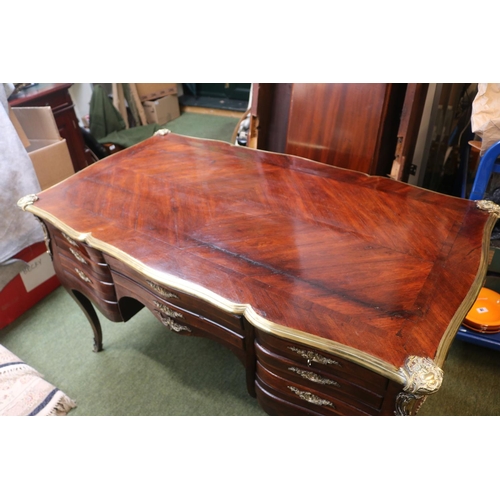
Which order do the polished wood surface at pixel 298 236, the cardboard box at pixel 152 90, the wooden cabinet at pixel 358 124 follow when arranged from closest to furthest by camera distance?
1. the polished wood surface at pixel 298 236
2. the wooden cabinet at pixel 358 124
3. the cardboard box at pixel 152 90

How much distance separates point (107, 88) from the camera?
3463mm

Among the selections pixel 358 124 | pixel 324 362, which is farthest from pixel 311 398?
pixel 358 124

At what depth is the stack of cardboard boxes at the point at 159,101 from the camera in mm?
3555

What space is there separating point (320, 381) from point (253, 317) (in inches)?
9.0

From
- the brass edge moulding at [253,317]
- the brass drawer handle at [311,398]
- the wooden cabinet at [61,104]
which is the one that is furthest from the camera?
the wooden cabinet at [61,104]

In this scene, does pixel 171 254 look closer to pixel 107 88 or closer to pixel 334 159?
pixel 334 159

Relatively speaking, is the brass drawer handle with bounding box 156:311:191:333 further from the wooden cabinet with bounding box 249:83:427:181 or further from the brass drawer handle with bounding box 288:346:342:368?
the wooden cabinet with bounding box 249:83:427:181

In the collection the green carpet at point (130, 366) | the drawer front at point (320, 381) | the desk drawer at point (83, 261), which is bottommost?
the green carpet at point (130, 366)

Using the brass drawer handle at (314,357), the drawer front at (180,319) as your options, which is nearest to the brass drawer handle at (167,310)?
the drawer front at (180,319)

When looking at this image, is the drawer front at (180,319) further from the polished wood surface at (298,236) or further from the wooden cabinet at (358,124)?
the wooden cabinet at (358,124)

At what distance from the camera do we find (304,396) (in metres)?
0.95

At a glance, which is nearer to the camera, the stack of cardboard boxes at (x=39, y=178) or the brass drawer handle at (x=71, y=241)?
the brass drawer handle at (x=71, y=241)

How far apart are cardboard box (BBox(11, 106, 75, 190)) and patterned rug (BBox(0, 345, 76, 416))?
91 cm

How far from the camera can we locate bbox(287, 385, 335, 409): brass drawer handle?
0.93 metres
